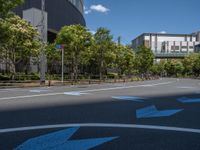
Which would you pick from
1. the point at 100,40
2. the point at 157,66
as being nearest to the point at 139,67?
the point at 100,40

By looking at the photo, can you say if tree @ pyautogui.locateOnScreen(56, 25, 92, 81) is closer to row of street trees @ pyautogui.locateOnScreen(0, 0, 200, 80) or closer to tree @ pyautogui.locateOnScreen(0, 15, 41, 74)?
row of street trees @ pyautogui.locateOnScreen(0, 0, 200, 80)

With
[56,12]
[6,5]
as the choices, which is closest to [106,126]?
[6,5]

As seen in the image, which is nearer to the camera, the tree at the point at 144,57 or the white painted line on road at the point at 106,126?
the white painted line on road at the point at 106,126

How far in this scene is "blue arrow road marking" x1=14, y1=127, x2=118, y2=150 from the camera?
4955 mm

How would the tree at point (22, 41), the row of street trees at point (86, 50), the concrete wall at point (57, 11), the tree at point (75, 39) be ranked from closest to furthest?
the tree at point (22, 41), the tree at point (75, 39), the row of street trees at point (86, 50), the concrete wall at point (57, 11)

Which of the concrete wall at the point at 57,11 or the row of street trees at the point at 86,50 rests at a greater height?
the concrete wall at the point at 57,11

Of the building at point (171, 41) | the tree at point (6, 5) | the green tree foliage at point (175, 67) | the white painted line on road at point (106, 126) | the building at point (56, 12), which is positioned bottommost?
the white painted line on road at point (106, 126)

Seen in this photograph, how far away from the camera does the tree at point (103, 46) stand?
45291mm

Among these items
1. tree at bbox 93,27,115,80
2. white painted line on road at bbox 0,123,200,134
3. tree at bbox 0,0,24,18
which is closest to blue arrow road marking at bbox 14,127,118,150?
white painted line on road at bbox 0,123,200,134

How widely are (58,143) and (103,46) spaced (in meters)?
41.3

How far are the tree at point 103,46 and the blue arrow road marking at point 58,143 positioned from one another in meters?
39.4

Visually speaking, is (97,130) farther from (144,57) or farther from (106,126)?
(144,57)

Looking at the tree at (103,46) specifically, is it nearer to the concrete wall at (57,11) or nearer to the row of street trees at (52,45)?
the row of street trees at (52,45)

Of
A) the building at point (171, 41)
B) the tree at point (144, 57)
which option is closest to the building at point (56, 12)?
the tree at point (144, 57)
